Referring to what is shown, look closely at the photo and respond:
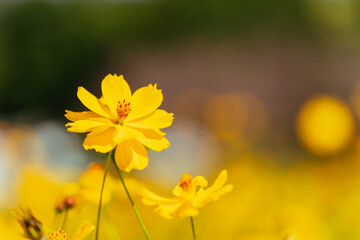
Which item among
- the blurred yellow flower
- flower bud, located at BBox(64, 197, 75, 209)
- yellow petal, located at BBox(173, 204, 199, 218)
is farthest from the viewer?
the blurred yellow flower

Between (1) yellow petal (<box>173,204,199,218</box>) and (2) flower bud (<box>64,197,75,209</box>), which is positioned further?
(2) flower bud (<box>64,197,75,209</box>)

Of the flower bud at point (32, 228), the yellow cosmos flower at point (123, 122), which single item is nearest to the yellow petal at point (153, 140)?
the yellow cosmos flower at point (123, 122)

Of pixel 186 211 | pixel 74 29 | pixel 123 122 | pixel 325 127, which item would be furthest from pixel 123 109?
pixel 74 29

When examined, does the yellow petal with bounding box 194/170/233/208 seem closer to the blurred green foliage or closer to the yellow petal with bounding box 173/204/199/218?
the yellow petal with bounding box 173/204/199/218

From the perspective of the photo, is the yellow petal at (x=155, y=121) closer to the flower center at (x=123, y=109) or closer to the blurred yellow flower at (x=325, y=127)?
the flower center at (x=123, y=109)

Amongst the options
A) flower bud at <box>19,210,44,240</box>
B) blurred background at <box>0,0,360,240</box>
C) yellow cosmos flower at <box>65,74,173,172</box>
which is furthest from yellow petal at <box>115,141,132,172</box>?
blurred background at <box>0,0,360,240</box>
